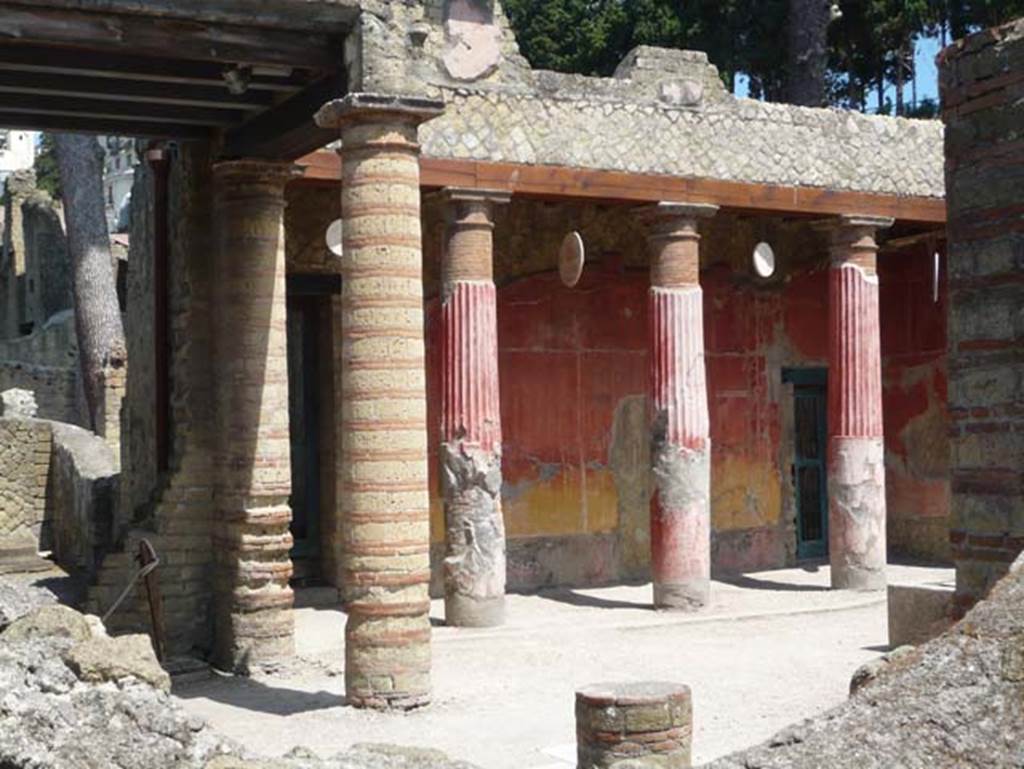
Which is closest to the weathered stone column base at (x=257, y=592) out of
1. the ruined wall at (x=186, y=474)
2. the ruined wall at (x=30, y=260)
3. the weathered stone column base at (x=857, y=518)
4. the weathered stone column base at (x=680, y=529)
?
the ruined wall at (x=186, y=474)

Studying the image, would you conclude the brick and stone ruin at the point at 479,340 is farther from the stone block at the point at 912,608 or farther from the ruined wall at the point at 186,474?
the stone block at the point at 912,608

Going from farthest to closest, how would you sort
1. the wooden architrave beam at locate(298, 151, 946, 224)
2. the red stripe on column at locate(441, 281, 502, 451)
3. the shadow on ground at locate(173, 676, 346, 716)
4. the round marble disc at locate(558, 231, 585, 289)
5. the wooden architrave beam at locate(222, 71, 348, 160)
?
the round marble disc at locate(558, 231, 585, 289), the red stripe on column at locate(441, 281, 502, 451), the wooden architrave beam at locate(298, 151, 946, 224), the wooden architrave beam at locate(222, 71, 348, 160), the shadow on ground at locate(173, 676, 346, 716)

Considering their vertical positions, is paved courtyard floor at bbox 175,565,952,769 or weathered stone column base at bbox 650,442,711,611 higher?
weathered stone column base at bbox 650,442,711,611

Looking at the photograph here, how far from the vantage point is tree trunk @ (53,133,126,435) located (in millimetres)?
18328

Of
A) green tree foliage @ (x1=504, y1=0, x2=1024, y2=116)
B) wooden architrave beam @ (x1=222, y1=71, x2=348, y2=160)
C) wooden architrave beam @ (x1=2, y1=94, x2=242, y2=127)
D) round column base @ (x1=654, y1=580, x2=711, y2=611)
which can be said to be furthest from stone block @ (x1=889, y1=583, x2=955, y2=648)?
green tree foliage @ (x1=504, y1=0, x2=1024, y2=116)

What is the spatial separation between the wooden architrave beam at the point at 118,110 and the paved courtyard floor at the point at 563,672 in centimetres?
375

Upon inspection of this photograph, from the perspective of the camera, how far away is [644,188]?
12656 millimetres

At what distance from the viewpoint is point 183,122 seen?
1002 cm

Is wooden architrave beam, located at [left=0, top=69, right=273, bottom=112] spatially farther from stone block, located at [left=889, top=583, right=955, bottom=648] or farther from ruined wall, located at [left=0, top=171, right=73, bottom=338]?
ruined wall, located at [left=0, top=171, right=73, bottom=338]

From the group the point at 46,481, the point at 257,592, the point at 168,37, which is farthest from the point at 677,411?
the point at 46,481

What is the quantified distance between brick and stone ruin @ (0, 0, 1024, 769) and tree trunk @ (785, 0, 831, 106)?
671cm

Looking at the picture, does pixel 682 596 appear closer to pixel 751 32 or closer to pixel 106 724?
pixel 106 724

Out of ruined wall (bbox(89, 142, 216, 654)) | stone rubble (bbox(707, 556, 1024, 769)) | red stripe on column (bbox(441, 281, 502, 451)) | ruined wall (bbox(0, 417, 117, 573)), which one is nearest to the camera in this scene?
stone rubble (bbox(707, 556, 1024, 769))

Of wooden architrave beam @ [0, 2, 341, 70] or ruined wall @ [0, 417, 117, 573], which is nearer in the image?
wooden architrave beam @ [0, 2, 341, 70]
